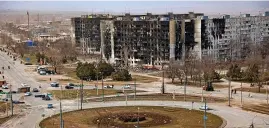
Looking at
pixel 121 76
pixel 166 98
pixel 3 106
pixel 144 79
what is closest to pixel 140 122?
pixel 166 98

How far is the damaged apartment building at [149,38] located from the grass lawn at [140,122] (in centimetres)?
2964

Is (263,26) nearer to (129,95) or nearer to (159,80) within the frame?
(159,80)

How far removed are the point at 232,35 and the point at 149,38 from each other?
46.1ft

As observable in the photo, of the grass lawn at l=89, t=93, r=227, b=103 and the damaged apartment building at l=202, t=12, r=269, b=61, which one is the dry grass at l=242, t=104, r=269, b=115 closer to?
the grass lawn at l=89, t=93, r=227, b=103

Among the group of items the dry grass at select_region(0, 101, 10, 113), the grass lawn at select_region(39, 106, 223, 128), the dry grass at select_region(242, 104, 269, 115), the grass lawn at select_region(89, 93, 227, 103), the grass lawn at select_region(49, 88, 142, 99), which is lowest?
the grass lawn at select_region(39, 106, 223, 128)

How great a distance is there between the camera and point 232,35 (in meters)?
77.1

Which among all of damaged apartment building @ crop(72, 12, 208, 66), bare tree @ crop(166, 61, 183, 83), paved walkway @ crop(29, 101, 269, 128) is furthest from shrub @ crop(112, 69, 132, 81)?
paved walkway @ crop(29, 101, 269, 128)

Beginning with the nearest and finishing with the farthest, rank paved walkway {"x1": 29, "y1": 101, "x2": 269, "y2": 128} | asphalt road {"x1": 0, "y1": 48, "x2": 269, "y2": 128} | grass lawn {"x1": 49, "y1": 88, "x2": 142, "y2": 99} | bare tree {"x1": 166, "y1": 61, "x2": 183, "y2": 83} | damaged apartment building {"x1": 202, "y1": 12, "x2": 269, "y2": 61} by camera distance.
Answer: paved walkway {"x1": 29, "y1": 101, "x2": 269, "y2": 128} < asphalt road {"x1": 0, "y1": 48, "x2": 269, "y2": 128} < grass lawn {"x1": 49, "y1": 88, "x2": 142, "y2": 99} < bare tree {"x1": 166, "y1": 61, "x2": 183, "y2": 83} < damaged apartment building {"x1": 202, "y1": 12, "x2": 269, "y2": 61}

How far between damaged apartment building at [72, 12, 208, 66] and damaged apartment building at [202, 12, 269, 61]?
196cm

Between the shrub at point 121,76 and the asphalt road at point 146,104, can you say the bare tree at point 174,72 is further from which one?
the shrub at point 121,76

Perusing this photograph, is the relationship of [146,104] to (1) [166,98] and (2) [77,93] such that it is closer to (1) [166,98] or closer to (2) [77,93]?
(1) [166,98]

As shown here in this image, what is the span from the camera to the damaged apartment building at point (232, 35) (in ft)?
241

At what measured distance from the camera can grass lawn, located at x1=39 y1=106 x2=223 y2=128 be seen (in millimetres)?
35906

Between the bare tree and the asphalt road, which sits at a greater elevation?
the bare tree
